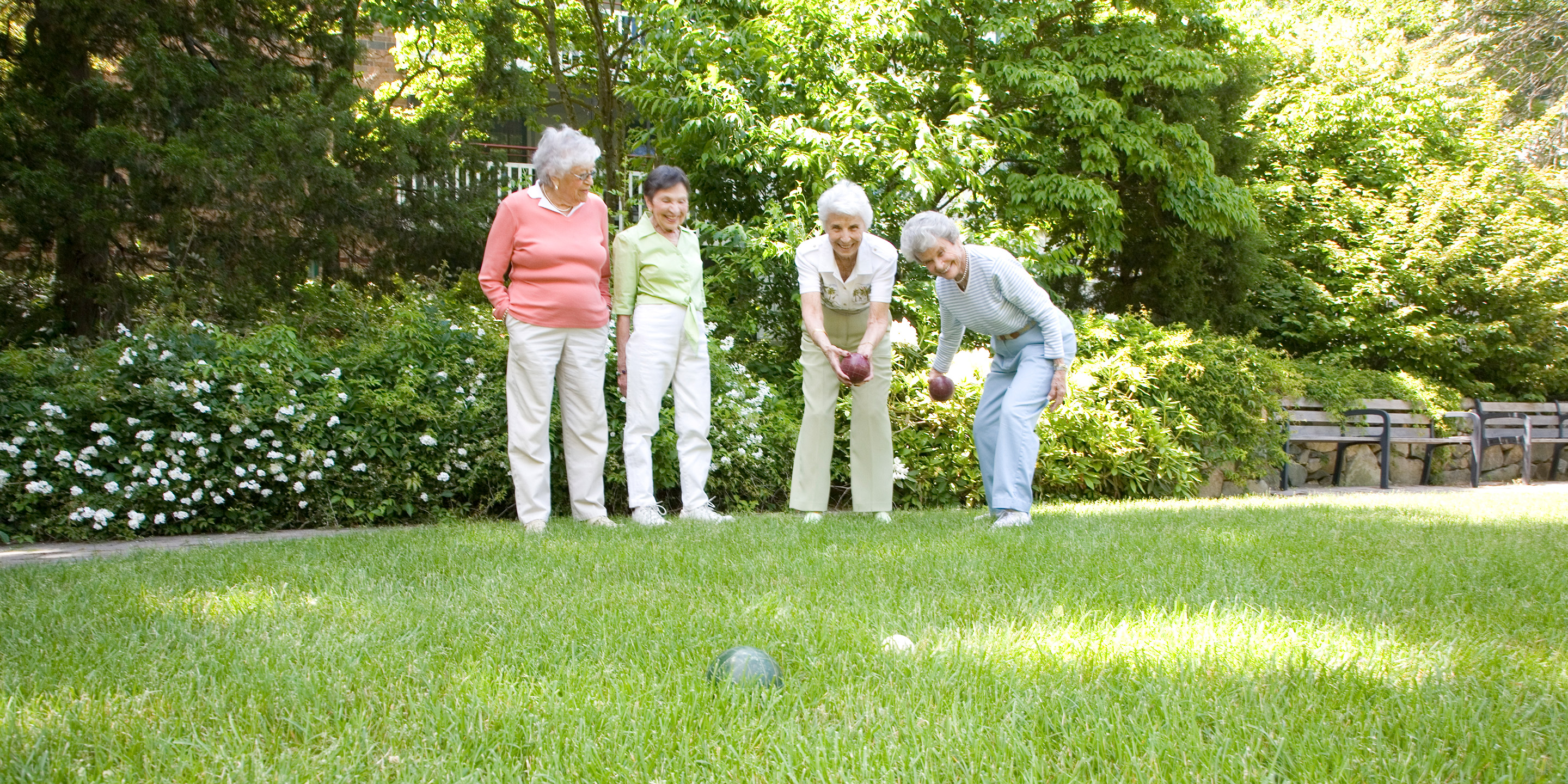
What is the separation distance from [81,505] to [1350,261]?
12.4 m

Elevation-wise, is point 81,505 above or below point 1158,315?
below

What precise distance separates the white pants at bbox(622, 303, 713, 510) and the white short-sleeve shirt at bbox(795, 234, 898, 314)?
0.67m

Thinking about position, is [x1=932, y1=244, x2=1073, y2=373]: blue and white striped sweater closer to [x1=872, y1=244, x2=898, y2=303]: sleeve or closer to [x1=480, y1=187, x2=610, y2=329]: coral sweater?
[x1=872, y1=244, x2=898, y2=303]: sleeve

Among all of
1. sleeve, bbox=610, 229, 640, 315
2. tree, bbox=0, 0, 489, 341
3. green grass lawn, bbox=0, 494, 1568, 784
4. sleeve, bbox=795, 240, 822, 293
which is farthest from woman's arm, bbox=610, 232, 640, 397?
tree, bbox=0, 0, 489, 341

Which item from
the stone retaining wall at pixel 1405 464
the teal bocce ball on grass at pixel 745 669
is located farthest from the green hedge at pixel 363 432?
the teal bocce ball on grass at pixel 745 669

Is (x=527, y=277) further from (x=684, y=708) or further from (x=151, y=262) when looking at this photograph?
(x=151, y=262)

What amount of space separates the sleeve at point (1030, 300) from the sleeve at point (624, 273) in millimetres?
1749

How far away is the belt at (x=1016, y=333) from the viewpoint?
5.24 m

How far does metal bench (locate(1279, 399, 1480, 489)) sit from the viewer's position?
991cm

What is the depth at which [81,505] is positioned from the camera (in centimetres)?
508

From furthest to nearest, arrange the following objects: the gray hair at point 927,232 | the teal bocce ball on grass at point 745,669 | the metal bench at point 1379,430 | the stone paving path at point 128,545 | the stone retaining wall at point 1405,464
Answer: the stone retaining wall at point 1405,464 → the metal bench at point 1379,430 → the gray hair at point 927,232 → the stone paving path at point 128,545 → the teal bocce ball on grass at point 745,669

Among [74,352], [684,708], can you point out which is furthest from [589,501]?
[684,708]

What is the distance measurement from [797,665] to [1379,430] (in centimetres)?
972

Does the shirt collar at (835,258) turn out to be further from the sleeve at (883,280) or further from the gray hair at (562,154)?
the gray hair at (562,154)
